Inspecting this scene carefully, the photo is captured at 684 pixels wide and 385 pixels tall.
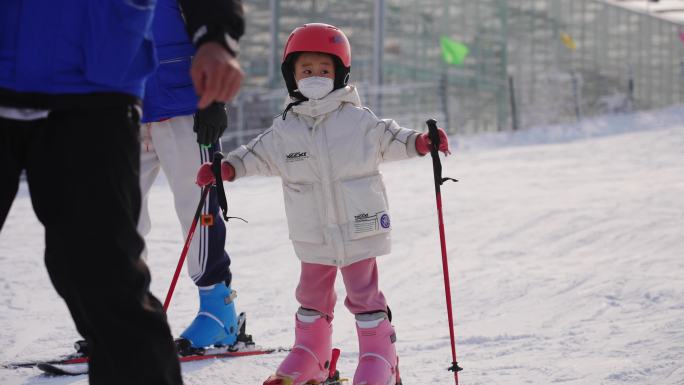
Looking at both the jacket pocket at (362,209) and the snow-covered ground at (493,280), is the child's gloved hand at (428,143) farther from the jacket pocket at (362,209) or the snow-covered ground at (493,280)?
the snow-covered ground at (493,280)

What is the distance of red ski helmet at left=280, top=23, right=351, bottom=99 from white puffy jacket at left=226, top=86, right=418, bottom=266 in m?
0.08

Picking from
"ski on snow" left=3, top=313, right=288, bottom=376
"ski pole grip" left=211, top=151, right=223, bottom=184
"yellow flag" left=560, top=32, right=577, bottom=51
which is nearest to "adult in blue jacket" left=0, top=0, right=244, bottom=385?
"ski pole grip" left=211, top=151, right=223, bottom=184

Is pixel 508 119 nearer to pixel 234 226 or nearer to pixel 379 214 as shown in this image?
pixel 234 226

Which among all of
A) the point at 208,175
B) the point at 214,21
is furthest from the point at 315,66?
the point at 214,21

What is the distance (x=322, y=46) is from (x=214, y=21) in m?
1.48

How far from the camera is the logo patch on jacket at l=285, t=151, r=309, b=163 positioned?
341 centimetres

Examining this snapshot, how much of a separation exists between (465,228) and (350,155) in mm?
5045

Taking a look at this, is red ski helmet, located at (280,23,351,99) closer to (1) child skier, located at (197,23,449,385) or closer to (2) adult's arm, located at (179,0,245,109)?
(1) child skier, located at (197,23,449,385)

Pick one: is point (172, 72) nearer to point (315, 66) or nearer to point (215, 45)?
point (315, 66)

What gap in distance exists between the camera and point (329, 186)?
3385 mm

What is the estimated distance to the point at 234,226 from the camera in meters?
9.02

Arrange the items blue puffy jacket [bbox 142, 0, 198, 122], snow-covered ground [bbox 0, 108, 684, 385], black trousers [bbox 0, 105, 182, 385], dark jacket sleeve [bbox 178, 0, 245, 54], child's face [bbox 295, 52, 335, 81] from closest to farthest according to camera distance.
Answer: black trousers [bbox 0, 105, 182, 385], dark jacket sleeve [bbox 178, 0, 245, 54], child's face [bbox 295, 52, 335, 81], blue puffy jacket [bbox 142, 0, 198, 122], snow-covered ground [bbox 0, 108, 684, 385]

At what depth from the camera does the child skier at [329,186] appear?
3371mm

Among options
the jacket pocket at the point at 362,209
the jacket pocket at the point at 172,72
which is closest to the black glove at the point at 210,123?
the jacket pocket at the point at 172,72
